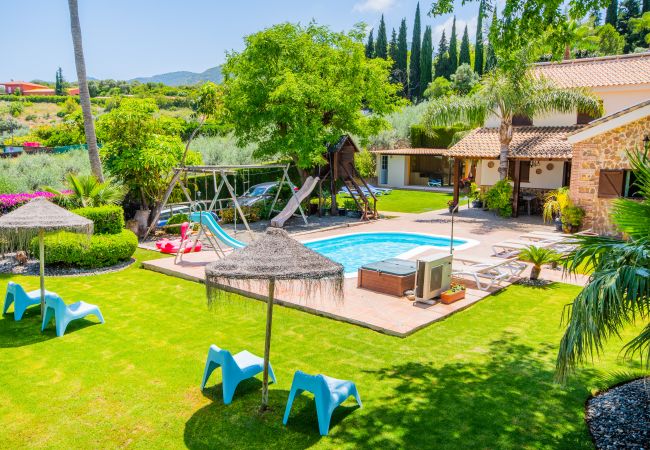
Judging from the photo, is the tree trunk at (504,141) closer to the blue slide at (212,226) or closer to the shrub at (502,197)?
the shrub at (502,197)

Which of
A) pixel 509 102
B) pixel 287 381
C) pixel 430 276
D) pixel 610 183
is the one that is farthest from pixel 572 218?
pixel 287 381

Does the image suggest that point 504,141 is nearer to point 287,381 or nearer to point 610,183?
point 610,183

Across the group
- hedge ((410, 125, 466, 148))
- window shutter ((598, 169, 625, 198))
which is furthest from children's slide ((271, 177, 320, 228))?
hedge ((410, 125, 466, 148))

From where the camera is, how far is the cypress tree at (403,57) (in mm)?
71000

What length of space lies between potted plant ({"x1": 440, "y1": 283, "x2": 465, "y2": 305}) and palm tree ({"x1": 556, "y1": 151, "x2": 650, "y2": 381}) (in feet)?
17.9

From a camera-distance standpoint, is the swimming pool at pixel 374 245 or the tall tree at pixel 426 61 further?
the tall tree at pixel 426 61

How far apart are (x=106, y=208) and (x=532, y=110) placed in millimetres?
17783

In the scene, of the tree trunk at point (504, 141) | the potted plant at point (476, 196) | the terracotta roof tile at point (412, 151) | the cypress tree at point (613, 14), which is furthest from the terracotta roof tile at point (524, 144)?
the cypress tree at point (613, 14)

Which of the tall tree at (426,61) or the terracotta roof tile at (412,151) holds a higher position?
the tall tree at (426,61)

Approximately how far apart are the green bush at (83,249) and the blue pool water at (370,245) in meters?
5.99

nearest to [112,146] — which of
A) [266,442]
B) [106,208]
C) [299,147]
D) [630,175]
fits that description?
[106,208]

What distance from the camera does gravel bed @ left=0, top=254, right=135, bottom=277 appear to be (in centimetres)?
1296

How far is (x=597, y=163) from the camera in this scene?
682 inches

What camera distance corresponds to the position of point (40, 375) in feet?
23.6
